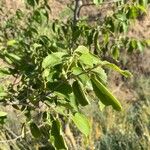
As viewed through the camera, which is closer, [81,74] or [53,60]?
[81,74]

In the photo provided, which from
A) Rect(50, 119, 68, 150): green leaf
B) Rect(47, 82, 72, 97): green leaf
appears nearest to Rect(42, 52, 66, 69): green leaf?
Rect(47, 82, 72, 97): green leaf

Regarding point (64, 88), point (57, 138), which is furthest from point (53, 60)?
point (57, 138)

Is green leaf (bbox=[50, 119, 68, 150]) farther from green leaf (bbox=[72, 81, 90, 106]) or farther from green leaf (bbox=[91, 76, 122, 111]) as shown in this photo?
green leaf (bbox=[91, 76, 122, 111])

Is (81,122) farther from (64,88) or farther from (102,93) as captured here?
(102,93)

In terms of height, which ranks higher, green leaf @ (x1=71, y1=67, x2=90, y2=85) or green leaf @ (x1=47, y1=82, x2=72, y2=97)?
green leaf @ (x1=71, y1=67, x2=90, y2=85)

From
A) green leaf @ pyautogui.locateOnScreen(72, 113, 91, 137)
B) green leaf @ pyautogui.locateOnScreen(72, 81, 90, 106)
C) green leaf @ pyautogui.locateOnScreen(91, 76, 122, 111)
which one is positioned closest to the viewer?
green leaf @ pyautogui.locateOnScreen(91, 76, 122, 111)

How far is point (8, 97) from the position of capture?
1557 mm

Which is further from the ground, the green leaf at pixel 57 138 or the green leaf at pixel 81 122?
the green leaf at pixel 81 122

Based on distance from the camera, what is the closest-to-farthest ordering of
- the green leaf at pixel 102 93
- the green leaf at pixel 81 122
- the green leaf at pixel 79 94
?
the green leaf at pixel 102 93, the green leaf at pixel 79 94, the green leaf at pixel 81 122

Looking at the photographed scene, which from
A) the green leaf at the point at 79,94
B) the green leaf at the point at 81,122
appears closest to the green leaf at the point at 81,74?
the green leaf at the point at 79,94

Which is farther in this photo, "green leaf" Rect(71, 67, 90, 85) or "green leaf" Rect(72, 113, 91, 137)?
"green leaf" Rect(72, 113, 91, 137)

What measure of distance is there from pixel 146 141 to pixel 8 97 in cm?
246

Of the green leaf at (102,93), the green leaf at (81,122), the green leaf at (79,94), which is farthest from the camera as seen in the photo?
the green leaf at (81,122)

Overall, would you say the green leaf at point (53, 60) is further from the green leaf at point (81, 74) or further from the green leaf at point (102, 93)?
the green leaf at point (102, 93)
